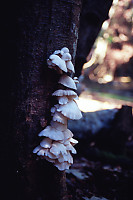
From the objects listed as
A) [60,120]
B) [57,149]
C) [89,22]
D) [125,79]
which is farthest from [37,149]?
[125,79]

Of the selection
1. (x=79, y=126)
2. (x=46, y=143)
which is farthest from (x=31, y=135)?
(x=79, y=126)

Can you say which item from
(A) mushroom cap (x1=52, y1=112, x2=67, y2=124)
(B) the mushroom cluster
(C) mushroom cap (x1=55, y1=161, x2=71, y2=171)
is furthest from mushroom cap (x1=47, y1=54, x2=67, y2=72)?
(C) mushroom cap (x1=55, y1=161, x2=71, y2=171)

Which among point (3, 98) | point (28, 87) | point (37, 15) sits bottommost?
point (3, 98)

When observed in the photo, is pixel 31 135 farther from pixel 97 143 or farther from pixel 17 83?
pixel 97 143

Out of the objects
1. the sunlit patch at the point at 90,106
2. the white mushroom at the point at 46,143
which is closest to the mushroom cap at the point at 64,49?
the white mushroom at the point at 46,143

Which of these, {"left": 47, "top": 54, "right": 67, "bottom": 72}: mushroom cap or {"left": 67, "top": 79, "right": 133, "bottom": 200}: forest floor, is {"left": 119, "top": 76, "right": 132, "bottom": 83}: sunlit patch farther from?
{"left": 47, "top": 54, "right": 67, "bottom": 72}: mushroom cap

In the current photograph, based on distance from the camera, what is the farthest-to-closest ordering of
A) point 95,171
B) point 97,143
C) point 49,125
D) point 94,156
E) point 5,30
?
1. point 97,143
2. point 94,156
3. point 95,171
4. point 49,125
5. point 5,30
